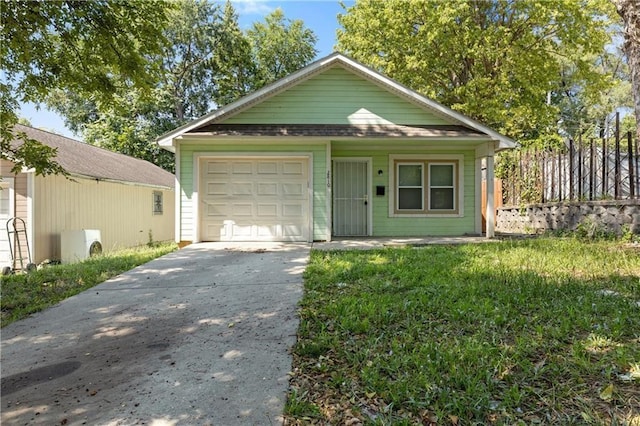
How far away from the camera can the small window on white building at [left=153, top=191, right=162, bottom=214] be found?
698 inches

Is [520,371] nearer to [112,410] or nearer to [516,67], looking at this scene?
[112,410]

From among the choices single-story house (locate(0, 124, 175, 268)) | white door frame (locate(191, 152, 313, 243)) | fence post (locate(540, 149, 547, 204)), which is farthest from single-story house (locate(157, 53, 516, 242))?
single-story house (locate(0, 124, 175, 268))

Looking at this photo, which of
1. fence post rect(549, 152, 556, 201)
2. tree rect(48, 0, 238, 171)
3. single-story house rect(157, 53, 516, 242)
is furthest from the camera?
tree rect(48, 0, 238, 171)

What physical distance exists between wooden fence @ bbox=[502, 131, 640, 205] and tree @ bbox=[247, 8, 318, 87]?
875 inches

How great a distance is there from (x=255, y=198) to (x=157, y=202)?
33.5 feet

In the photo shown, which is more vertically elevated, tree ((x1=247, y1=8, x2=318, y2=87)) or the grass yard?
tree ((x1=247, y1=8, x2=318, y2=87))

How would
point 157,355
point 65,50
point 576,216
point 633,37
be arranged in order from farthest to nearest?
point 576,216, point 65,50, point 633,37, point 157,355

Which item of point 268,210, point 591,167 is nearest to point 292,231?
point 268,210

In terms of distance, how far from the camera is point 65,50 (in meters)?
6.56

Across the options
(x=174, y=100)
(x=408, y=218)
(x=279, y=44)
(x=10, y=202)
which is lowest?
(x=408, y=218)

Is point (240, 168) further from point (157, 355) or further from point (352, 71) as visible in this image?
point (157, 355)

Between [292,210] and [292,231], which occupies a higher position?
[292,210]

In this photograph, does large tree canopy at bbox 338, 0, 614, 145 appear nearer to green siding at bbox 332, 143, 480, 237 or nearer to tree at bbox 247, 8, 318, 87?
green siding at bbox 332, 143, 480, 237

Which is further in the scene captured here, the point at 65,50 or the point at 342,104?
the point at 342,104
